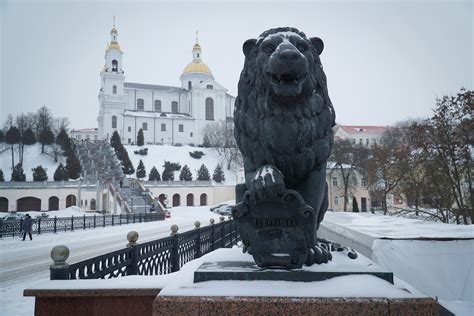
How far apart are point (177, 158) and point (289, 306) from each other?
65.1 metres

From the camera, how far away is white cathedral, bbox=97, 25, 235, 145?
72.9 metres

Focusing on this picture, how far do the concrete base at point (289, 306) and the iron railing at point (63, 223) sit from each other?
65.3 feet

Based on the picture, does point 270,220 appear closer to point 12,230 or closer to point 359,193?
point 12,230

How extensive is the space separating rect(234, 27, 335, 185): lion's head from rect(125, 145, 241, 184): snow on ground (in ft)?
184

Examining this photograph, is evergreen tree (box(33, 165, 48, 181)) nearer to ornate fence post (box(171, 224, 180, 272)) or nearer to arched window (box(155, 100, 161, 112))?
arched window (box(155, 100, 161, 112))

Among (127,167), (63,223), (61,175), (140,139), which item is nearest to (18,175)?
(61,175)

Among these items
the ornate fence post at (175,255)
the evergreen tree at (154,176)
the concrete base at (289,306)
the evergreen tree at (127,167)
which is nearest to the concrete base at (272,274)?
the concrete base at (289,306)

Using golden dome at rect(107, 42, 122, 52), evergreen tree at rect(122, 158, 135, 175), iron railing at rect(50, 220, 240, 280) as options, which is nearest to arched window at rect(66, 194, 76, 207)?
evergreen tree at rect(122, 158, 135, 175)

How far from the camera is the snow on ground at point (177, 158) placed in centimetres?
6176

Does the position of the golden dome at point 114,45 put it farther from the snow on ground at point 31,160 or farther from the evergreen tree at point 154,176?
the evergreen tree at point 154,176

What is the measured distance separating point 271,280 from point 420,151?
792 inches

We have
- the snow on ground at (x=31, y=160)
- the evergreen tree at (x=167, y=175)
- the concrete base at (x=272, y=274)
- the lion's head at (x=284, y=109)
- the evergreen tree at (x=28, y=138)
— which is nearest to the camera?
the concrete base at (x=272, y=274)

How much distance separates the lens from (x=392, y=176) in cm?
2661

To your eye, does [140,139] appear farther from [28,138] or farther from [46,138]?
[28,138]
